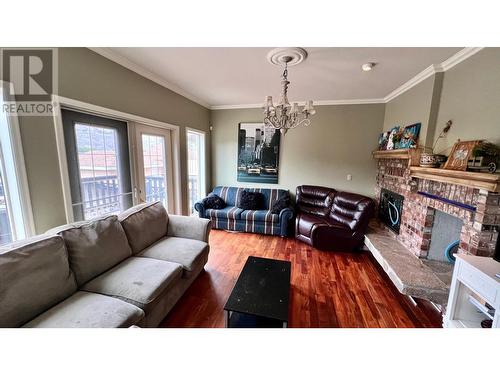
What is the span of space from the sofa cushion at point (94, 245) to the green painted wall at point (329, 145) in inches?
114

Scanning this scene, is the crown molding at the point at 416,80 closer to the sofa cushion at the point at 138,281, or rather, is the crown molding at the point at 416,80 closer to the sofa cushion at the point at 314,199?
the sofa cushion at the point at 314,199

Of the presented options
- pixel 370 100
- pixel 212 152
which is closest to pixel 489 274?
pixel 370 100

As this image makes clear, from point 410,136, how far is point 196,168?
366 centimetres

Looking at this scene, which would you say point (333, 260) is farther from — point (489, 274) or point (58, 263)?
point (58, 263)

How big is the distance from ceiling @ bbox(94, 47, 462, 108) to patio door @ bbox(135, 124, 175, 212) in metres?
0.73

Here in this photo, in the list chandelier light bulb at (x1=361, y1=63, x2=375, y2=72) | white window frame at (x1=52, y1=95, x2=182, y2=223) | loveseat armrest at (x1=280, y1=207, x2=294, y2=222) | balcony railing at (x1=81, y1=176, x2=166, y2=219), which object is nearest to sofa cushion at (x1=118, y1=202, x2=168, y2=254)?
balcony railing at (x1=81, y1=176, x2=166, y2=219)

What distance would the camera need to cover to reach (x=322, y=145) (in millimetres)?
3723

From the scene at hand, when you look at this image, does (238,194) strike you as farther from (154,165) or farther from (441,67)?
(441,67)

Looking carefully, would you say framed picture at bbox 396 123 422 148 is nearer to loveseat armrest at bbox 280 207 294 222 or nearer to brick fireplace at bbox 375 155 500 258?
brick fireplace at bbox 375 155 500 258

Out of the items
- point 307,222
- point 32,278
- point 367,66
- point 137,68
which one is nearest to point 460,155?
point 367,66

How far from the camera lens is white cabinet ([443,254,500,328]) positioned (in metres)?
1.13

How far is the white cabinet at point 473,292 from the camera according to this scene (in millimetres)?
1132

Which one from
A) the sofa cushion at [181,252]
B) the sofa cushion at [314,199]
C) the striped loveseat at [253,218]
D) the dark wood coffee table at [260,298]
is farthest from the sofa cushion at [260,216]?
the dark wood coffee table at [260,298]
